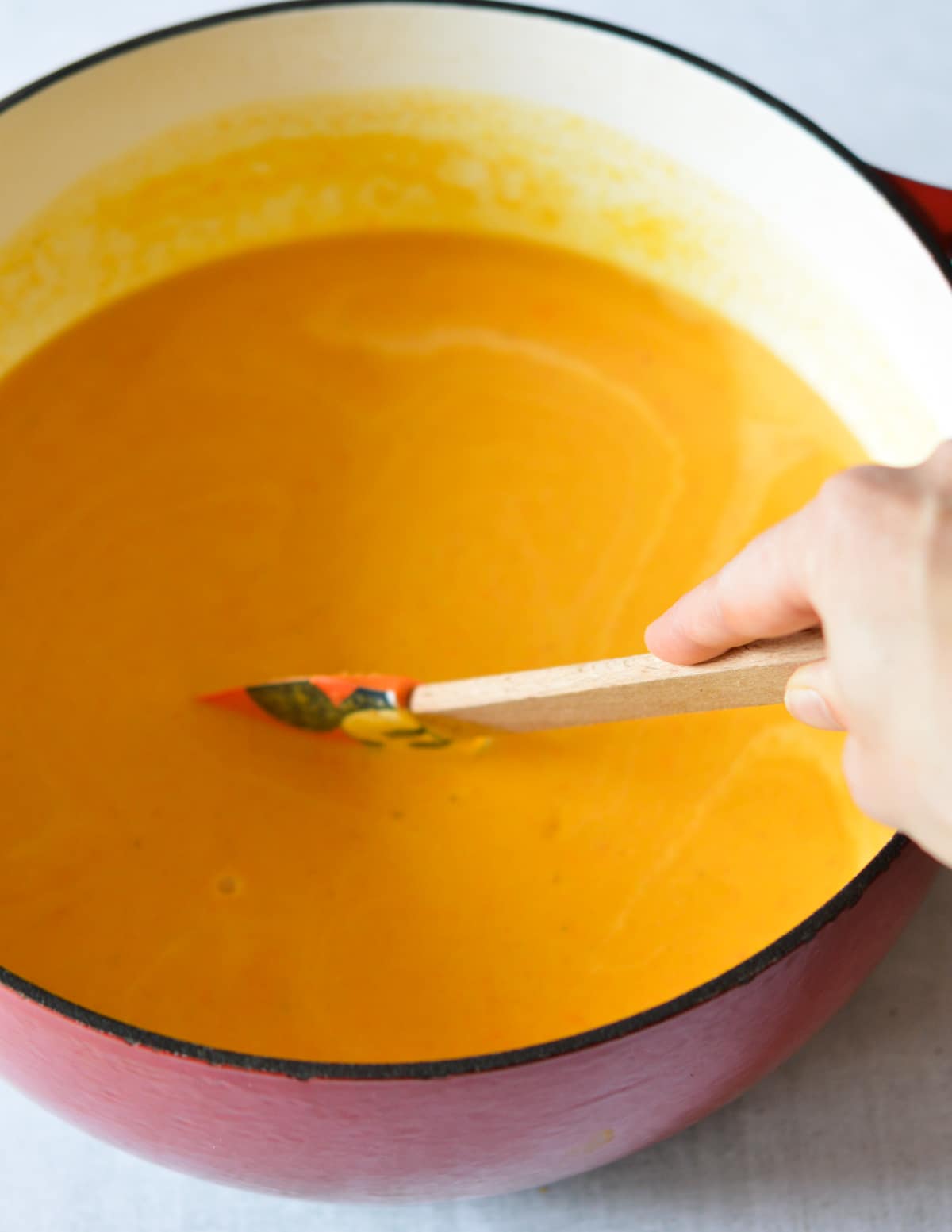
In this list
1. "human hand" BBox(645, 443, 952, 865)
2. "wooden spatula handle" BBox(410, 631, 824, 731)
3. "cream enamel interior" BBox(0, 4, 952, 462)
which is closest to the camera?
"human hand" BBox(645, 443, 952, 865)

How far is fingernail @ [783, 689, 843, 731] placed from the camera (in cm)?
64

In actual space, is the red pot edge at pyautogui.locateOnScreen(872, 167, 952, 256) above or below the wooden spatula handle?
above

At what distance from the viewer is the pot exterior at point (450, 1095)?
607mm

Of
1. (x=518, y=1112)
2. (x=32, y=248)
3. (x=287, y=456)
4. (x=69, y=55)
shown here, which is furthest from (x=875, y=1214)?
(x=69, y=55)

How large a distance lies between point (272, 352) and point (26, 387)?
0.22m

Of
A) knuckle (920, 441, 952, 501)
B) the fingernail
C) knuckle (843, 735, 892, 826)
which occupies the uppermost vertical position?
knuckle (920, 441, 952, 501)

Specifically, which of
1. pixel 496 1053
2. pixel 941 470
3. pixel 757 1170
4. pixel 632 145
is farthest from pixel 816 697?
pixel 632 145

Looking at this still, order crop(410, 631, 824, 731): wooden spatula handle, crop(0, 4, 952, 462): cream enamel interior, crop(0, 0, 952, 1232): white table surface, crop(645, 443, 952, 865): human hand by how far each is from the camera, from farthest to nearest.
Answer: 1. crop(0, 4, 952, 462): cream enamel interior
2. crop(0, 0, 952, 1232): white table surface
3. crop(410, 631, 824, 731): wooden spatula handle
4. crop(645, 443, 952, 865): human hand

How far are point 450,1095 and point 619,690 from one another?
26 centimetres

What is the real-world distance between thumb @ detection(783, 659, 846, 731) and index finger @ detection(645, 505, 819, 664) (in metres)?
0.02

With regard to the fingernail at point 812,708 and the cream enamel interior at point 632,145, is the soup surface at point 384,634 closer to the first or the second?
the cream enamel interior at point 632,145

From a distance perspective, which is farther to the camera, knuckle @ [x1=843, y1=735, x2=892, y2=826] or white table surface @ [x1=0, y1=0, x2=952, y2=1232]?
white table surface @ [x1=0, y1=0, x2=952, y2=1232]

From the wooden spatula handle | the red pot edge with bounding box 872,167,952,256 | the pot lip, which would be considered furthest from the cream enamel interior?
the pot lip

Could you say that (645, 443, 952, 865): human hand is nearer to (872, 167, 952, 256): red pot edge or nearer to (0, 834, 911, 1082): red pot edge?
(0, 834, 911, 1082): red pot edge
